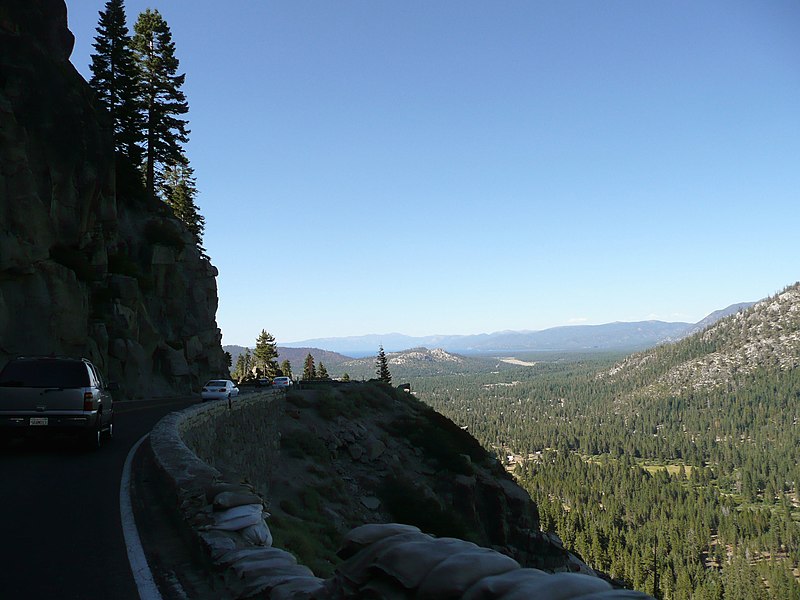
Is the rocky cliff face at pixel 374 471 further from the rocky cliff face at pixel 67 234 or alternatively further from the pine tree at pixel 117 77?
the pine tree at pixel 117 77

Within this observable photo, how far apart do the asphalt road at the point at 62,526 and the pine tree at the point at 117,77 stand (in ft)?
127

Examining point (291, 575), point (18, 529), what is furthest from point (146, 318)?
point (291, 575)

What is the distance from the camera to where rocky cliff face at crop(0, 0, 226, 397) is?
27.2m

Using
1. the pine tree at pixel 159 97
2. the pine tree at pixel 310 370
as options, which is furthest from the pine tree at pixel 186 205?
the pine tree at pixel 310 370

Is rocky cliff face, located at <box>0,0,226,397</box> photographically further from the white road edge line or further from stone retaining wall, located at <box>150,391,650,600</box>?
stone retaining wall, located at <box>150,391,650,600</box>

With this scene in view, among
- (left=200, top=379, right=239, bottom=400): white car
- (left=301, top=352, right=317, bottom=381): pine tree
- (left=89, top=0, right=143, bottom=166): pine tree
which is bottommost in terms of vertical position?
(left=301, top=352, right=317, bottom=381): pine tree

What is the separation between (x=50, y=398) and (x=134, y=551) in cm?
747

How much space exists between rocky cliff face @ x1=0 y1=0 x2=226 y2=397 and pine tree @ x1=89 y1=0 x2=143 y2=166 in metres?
5.84

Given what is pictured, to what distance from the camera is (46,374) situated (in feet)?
40.5

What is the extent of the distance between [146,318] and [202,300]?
9486 millimetres

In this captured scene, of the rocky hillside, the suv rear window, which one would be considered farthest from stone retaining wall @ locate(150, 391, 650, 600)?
the rocky hillside

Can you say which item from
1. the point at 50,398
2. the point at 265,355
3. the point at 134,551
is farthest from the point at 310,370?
the point at 134,551

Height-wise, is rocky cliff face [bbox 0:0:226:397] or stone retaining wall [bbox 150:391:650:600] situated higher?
rocky cliff face [bbox 0:0:226:397]

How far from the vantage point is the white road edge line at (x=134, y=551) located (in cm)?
513
